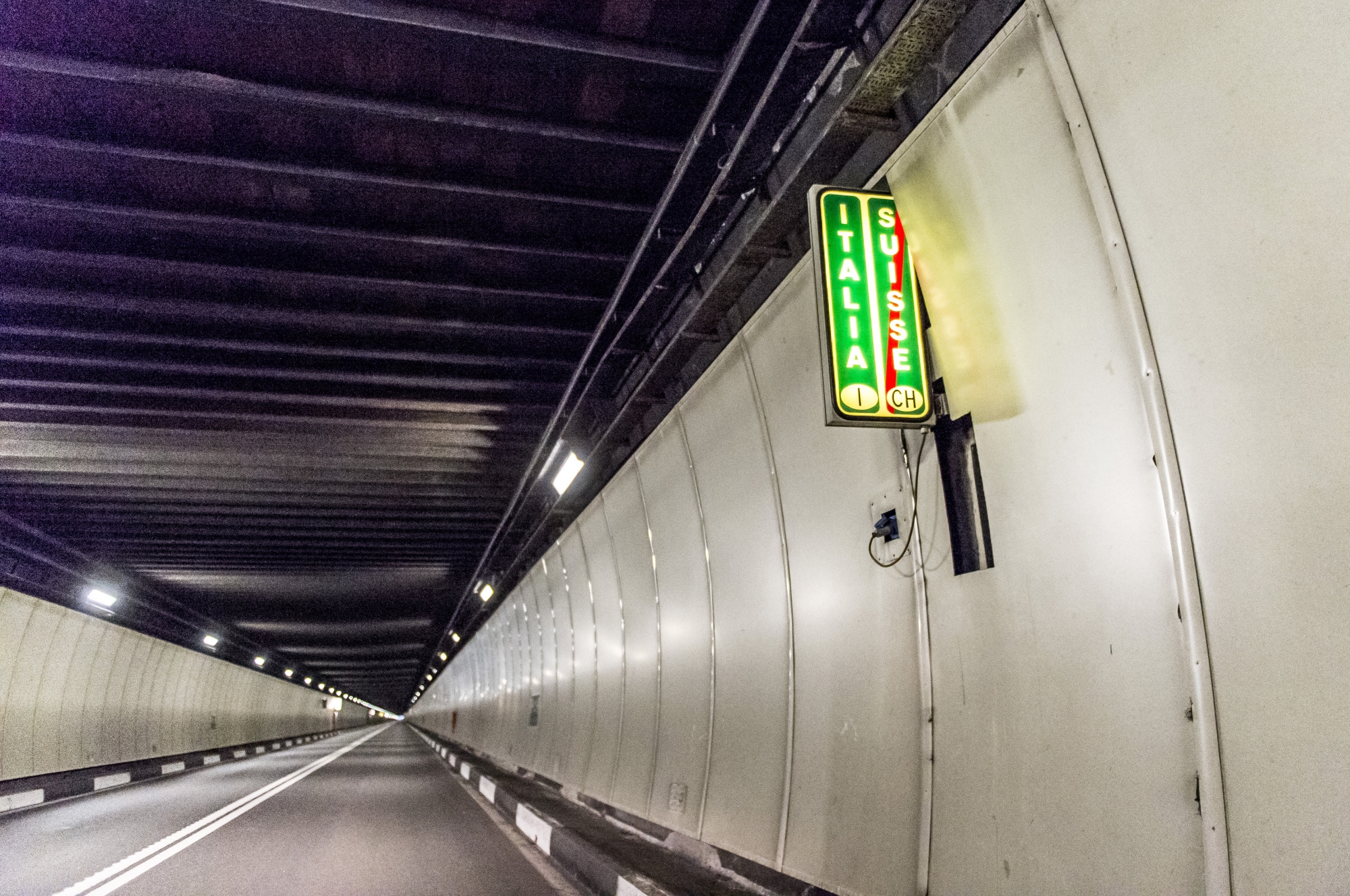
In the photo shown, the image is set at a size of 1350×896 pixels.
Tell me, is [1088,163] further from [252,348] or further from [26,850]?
[26,850]

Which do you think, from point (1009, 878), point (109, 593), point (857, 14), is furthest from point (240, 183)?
point (109, 593)

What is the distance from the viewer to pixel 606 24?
5320 millimetres

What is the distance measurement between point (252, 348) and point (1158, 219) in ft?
29.0

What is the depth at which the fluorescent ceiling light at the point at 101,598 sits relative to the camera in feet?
62.2

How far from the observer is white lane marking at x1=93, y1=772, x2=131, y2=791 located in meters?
19.5

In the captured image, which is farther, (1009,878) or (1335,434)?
(1009,878)

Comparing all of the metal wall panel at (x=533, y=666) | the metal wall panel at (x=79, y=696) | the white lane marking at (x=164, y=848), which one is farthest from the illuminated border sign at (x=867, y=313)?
the metal wall panel at (x=79, y=696)

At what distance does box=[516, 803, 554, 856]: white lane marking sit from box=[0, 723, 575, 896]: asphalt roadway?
0.66 ft

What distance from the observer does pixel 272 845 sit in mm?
9562

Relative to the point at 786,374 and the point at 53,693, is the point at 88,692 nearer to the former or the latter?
the point at 53,693

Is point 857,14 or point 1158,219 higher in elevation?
point 857,14

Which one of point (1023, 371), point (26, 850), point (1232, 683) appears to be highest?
point (1023, 371)

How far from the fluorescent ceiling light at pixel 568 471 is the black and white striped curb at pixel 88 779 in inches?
428

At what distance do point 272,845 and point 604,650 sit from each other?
5105mm
